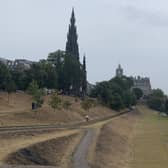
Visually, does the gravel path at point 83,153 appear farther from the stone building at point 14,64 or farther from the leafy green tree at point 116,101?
the leafy green tree at point 116,101

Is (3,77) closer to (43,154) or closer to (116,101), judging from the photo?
(116,101)

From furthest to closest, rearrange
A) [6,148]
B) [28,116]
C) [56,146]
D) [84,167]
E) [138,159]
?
1. [28,116]
2. [138,159]
3. [56,146]
4. [6,148]
5. [84,167]

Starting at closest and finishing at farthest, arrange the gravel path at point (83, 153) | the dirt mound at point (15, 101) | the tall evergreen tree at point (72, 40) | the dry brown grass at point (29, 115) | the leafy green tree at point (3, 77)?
the gravel path at point (83, 153), the dry brown grass at point (29, 115), the dirt mound at point (15, 101), the leafy green tree at point (3, 77), the tall evergreen tree at point (72, 40)

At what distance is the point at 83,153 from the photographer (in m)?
39.1

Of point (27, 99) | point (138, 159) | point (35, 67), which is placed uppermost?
point (35, 67)

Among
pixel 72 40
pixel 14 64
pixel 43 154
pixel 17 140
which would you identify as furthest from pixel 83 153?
pixel 72 40

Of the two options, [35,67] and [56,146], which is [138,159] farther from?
[35,67]

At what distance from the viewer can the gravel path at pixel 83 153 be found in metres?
32.3

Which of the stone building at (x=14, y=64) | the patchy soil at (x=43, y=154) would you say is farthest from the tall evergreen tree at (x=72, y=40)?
the patchy soil at (x=43, y=154)

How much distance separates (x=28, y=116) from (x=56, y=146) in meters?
24.4

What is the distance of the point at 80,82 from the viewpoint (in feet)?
470

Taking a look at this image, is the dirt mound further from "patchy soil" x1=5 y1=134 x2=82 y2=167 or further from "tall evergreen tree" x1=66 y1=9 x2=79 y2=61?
"tall evergreen tree" x1=66 y1=9 x2=79 y2=61

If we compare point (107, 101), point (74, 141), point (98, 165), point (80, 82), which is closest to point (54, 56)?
point (80, 82)

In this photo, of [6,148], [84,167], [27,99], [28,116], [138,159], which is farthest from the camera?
[27,99]
